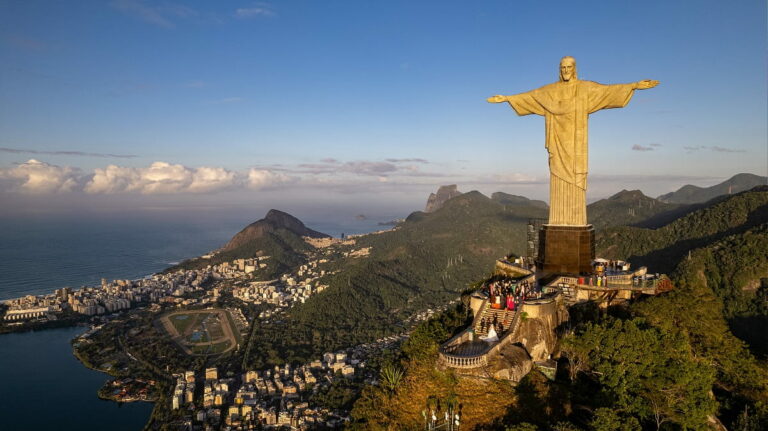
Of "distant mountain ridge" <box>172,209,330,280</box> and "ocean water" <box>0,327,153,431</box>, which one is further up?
"distant mountain ridge" <box>172,209,330,280</box>

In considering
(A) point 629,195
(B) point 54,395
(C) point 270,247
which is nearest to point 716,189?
(A) point 629,195

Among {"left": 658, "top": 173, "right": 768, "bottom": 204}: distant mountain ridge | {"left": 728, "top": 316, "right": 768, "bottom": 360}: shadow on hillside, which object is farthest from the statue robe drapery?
{"left": 658, "top": 173, "right": 768, "bottom": 204}: distant mountain ridge

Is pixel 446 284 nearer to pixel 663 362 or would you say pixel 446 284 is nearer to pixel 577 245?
pixel 577 245

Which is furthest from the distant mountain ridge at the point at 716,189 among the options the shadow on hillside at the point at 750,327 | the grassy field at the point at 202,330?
the grassy field at the point at 202,330

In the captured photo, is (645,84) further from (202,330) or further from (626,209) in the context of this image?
(626,209)

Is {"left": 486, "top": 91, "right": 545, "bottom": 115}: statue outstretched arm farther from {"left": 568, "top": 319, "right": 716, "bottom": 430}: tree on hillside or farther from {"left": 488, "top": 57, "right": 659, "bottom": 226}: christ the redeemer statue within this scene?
{"left": 568, "top": 319, "right": 716, "bottom": 430}: tree on hillside

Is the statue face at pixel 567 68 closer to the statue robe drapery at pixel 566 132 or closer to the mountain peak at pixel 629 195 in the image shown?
the statue robe drapery at pixel 566 132
